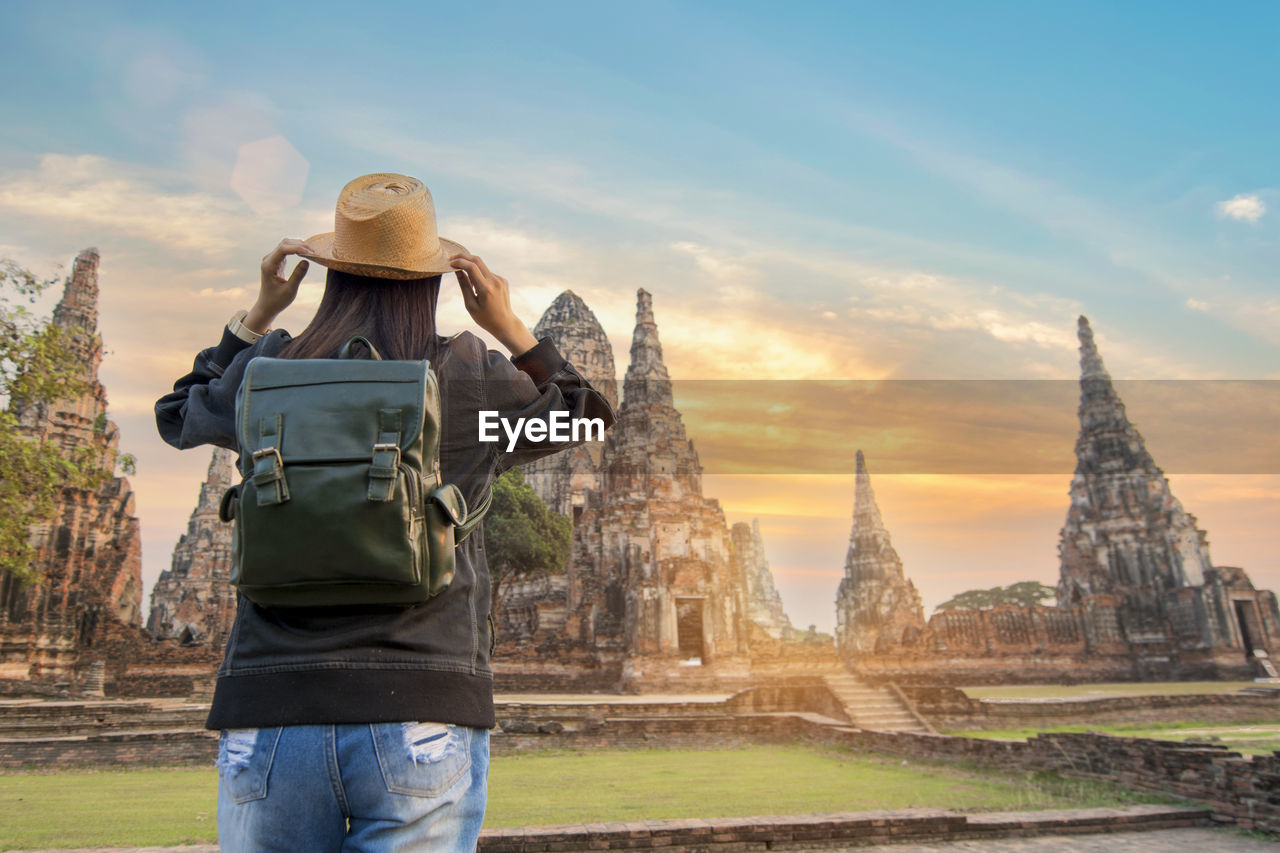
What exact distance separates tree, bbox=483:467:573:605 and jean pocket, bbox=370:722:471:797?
30.4 meters

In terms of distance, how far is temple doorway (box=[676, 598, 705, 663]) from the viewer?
25672 millimetres

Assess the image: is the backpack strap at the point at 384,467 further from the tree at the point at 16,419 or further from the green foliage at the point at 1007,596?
the green foliage at the point at 1007,596

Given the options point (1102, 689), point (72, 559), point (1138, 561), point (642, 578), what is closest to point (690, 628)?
point (642, 578)

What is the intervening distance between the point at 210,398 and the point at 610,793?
785 centimetres

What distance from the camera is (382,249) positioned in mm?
1863

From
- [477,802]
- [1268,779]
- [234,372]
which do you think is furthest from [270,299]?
[1268,779]

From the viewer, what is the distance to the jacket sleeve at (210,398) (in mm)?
1861

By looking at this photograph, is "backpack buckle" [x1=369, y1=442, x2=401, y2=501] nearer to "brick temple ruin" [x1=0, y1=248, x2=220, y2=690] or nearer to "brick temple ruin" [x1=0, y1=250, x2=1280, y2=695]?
"brick temple ruin" [x1=0, y1=250, x2=1280, y2=695]

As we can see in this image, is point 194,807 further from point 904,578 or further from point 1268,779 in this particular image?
point 904,578

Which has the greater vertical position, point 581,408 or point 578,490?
point 578,490

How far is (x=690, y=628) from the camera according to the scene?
2802 cm

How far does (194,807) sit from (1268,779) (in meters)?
9.62

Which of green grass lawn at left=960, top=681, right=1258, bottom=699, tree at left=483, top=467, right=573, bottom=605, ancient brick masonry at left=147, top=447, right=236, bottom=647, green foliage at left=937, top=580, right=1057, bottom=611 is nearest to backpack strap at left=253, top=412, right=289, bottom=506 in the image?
green grass lawn at left=960, top=681, right=1258, bottom=699

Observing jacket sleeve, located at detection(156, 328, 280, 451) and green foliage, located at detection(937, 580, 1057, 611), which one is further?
green foliage, located at detection(937, 580, 1057, 611)
